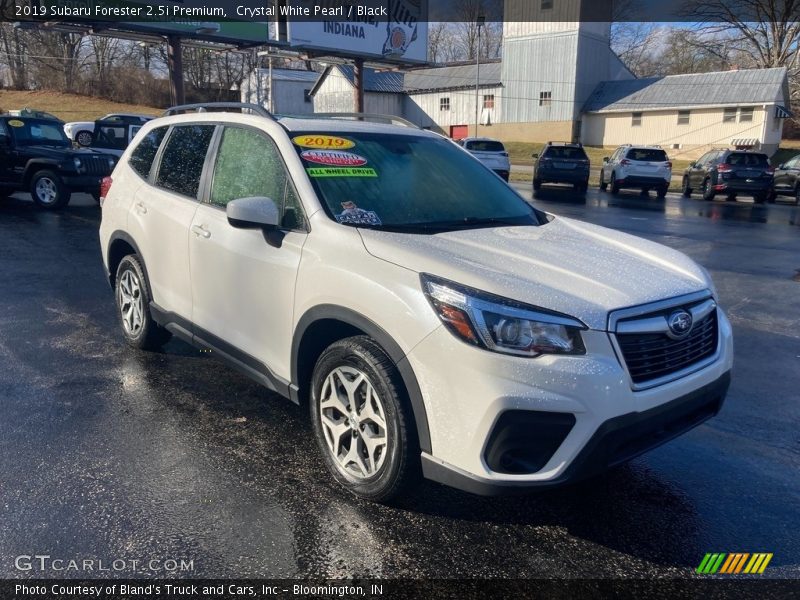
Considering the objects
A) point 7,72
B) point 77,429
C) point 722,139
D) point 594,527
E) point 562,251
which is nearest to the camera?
point 594,527

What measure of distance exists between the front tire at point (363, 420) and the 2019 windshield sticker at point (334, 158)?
1.12m

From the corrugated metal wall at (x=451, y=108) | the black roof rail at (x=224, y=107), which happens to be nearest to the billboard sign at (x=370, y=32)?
the corrugated metal wall at (x=451, y=108)

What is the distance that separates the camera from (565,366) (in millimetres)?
2646

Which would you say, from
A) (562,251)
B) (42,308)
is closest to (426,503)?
(562,251)

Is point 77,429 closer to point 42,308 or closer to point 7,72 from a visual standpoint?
point 42,308

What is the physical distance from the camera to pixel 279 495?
330 cm

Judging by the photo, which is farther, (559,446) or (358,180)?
(358,180)

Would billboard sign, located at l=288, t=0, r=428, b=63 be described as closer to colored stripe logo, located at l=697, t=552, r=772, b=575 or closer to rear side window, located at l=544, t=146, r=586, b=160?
rear side window, located at l=544, t=146, r=586, b=160

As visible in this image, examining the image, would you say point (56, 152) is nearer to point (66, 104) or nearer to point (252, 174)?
point (252, 174)

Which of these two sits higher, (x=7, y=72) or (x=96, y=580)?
(x=7, y=72)

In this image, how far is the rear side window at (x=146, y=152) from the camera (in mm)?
5125

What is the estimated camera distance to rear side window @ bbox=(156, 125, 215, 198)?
14.7 ft

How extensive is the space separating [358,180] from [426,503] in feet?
5.77

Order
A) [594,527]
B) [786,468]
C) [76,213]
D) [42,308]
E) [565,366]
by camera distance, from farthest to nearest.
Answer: [76,213]
[42,308]
[786,468]
[594,527]
[565,366]
